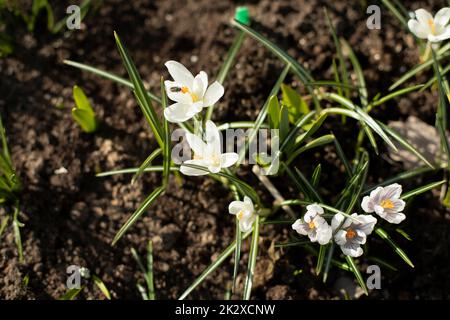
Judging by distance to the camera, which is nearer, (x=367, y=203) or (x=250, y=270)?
(x=367, y=203)

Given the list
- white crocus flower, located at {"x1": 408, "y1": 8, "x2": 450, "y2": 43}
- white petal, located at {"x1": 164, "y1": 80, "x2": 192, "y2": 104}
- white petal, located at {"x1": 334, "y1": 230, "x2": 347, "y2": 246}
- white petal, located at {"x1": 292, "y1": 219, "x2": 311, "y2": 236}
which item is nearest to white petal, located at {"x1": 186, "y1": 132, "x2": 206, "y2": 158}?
white petal, located at {"x1": 164, "y1": 80, "x2": 192, "y2": 104}

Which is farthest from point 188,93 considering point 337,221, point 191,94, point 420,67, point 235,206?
point 420,67

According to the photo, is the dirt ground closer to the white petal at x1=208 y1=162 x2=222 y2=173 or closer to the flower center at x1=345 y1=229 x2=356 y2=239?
the flower center at x1=345 y1=229 x2=356 y2=239

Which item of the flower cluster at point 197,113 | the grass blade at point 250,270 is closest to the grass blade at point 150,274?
the grass blade at point 250,270

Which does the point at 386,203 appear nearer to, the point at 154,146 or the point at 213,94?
the point at 213,94

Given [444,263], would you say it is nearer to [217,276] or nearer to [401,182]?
[401,182]

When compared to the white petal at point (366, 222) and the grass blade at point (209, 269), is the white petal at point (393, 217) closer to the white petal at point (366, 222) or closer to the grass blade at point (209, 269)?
the white petal at point (366, 222)
